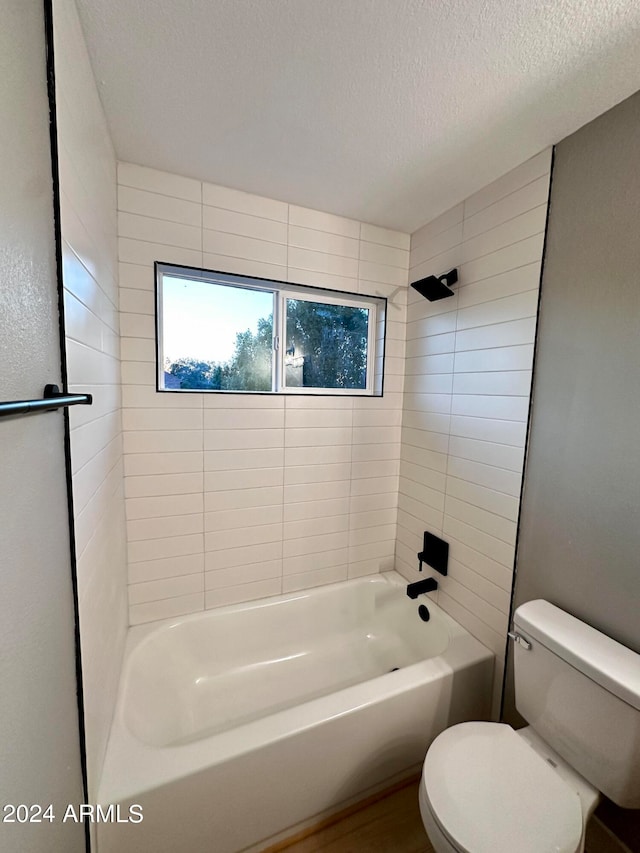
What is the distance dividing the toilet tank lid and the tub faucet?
627 millimetres

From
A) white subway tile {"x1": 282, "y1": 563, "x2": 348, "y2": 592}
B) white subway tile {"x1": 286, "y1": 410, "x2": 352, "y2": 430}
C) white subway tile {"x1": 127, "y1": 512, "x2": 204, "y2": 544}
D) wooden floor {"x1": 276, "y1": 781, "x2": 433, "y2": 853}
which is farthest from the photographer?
white subway tile {"x1": 282, "y1": 563, "x2": 348, "y2": 592}

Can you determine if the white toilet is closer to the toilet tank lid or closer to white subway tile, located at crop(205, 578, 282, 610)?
the toilet tank lid

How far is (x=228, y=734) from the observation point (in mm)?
1173

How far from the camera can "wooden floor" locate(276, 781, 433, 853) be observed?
124 cm

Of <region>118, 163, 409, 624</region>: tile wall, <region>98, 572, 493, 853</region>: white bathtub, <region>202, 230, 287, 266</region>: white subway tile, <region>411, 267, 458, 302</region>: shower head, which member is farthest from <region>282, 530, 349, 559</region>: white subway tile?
<region>202, 230, 287, 266</region>: white subway tile

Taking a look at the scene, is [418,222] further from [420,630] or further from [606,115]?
Answer: [420,630]

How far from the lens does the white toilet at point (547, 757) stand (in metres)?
0.93

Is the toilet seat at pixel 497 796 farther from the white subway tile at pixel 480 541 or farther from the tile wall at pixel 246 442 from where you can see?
the tile wall at pixel 246 442

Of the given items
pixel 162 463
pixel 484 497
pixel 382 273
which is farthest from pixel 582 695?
pixel 382 273

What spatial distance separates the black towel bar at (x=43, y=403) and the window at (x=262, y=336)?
1056 millimetres

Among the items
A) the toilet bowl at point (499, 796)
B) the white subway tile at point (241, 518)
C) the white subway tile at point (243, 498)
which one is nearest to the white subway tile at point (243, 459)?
the white subway tile at point (243, 498)

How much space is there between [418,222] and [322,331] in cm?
82

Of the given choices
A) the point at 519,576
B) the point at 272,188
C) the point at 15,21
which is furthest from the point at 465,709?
the point at 272,188

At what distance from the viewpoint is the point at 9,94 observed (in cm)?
54
